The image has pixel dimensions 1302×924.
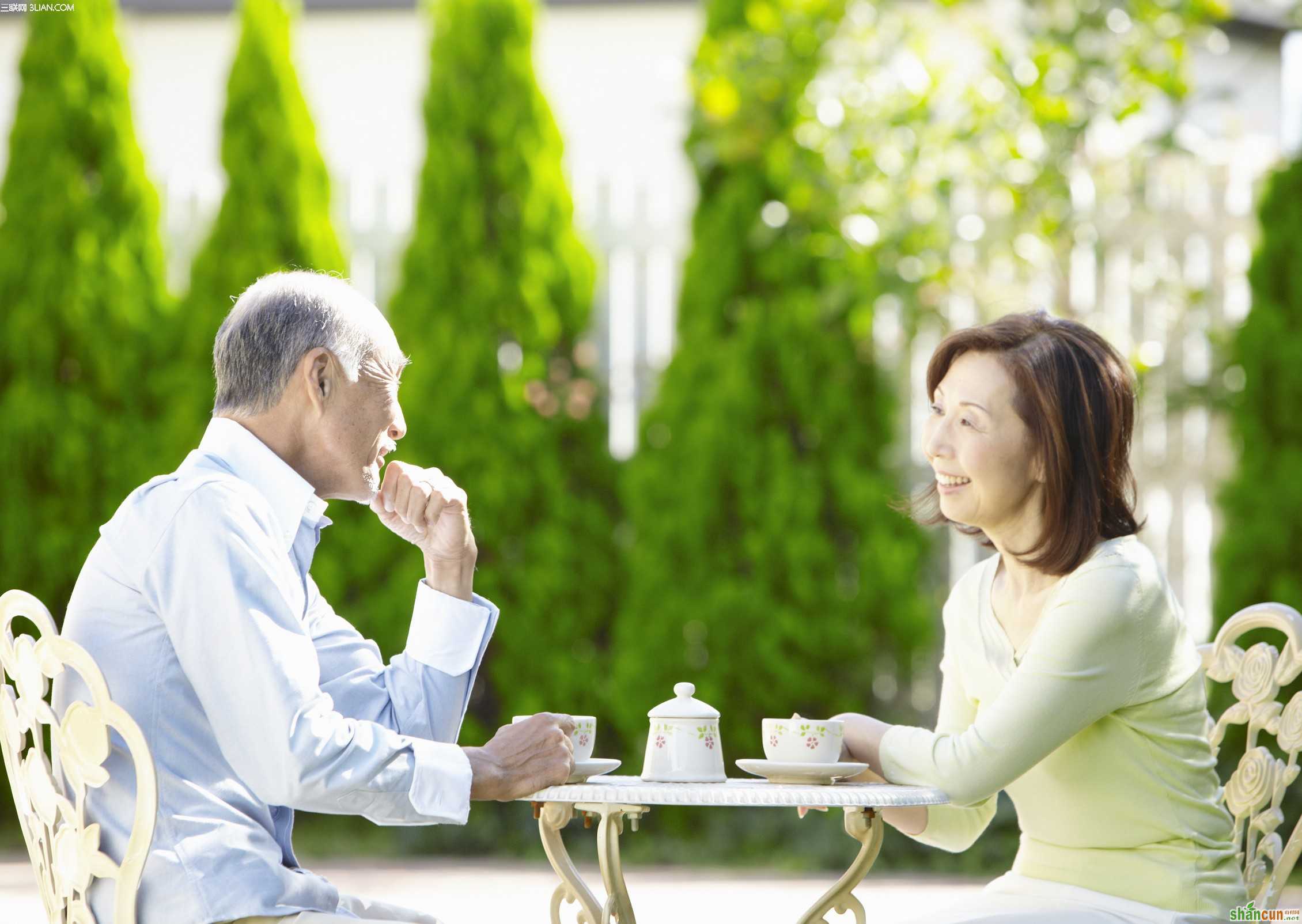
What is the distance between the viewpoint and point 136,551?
1.86 meters

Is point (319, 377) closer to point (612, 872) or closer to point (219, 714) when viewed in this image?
point (219, 714)

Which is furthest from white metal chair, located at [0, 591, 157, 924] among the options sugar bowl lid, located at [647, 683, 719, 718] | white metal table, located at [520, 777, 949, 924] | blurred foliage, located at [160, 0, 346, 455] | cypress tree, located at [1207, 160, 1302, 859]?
cypress tree, located at [1207, 160, 1302, 859]

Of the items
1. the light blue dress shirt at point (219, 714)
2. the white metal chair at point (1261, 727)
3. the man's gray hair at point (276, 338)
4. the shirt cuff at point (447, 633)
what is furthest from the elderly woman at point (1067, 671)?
the man's gray hair at point (276, 338)

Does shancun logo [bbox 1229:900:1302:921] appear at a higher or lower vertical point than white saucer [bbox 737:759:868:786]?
lower

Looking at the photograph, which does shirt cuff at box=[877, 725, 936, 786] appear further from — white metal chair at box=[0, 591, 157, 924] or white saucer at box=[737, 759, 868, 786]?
white metal chair at box=[0, 591, 157, 924]

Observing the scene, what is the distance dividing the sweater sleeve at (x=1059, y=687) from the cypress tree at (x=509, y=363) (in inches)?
166

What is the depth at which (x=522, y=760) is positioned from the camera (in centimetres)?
211

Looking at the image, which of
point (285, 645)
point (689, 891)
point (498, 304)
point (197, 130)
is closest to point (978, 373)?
point (285, 645)

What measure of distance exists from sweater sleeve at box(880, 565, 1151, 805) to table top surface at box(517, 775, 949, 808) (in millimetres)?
63

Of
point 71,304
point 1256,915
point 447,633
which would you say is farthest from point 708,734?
point 71,304

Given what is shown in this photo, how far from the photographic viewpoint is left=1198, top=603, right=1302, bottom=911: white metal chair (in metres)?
2.53

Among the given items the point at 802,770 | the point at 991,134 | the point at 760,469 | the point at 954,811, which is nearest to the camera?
the point at 802,770

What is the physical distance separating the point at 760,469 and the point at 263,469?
4.27 m

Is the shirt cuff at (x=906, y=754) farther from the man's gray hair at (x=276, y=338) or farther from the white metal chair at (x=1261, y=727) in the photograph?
the man's gray hair at (x=276, y=338)
